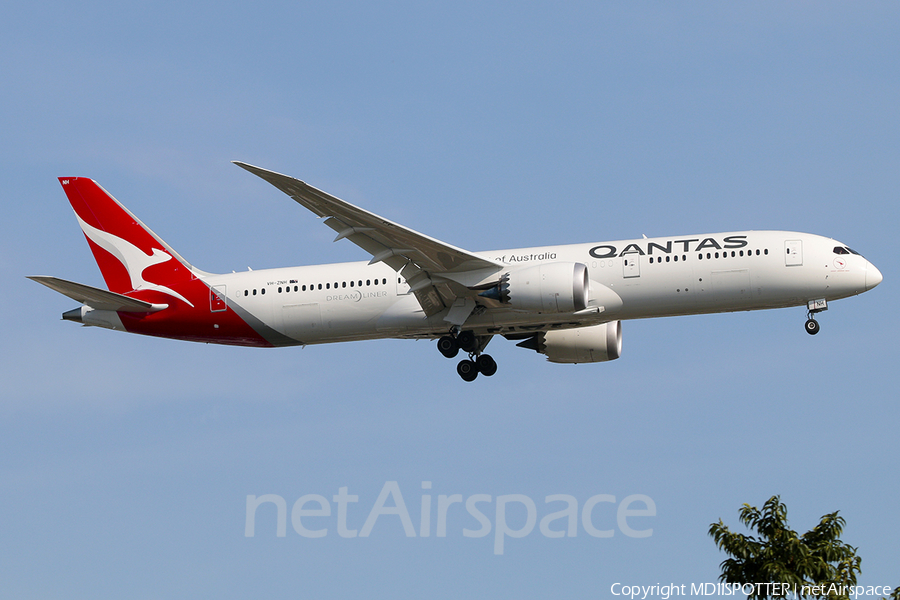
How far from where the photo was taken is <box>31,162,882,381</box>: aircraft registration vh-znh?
119 ft

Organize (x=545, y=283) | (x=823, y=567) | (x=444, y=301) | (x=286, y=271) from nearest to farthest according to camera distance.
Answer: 1. (x=823, y=567)
2. (x=545, y=283)
3. (x=444, y=301)
4. (x=286, y=271)

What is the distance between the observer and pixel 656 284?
36656 millimetres

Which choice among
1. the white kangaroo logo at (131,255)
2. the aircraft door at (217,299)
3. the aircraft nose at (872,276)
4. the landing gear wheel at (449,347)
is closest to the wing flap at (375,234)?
the landing gear wheel at (449,347)

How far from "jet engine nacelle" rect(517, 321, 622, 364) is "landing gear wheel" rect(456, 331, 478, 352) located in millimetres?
3509

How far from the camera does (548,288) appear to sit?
35.8 m

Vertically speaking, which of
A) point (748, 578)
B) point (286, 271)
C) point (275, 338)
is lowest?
point (748, 578)

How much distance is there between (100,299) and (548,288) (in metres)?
16.5

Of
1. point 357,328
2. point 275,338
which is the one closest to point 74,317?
point 275,338

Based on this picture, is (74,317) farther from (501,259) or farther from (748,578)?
(748,578)

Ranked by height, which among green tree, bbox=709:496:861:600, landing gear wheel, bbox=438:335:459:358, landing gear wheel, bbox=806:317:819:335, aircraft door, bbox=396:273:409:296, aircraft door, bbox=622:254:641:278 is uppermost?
aircraft door, bbox=622:254:641:278

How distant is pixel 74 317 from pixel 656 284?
21150 millimetres

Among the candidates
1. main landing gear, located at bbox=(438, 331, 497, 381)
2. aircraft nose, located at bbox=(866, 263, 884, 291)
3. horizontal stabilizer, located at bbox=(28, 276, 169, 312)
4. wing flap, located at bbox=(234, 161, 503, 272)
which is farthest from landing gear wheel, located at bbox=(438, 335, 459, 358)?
aircraft nose, located at bbox=(866, 263, 884, 291)

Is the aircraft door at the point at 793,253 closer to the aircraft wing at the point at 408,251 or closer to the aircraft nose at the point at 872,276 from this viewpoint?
the aircraft nose at the point at 872,276

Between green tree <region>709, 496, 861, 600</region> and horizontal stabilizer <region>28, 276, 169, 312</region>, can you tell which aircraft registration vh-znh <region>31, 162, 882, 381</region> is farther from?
green tree <region>709, 496, 861, 600</region>
